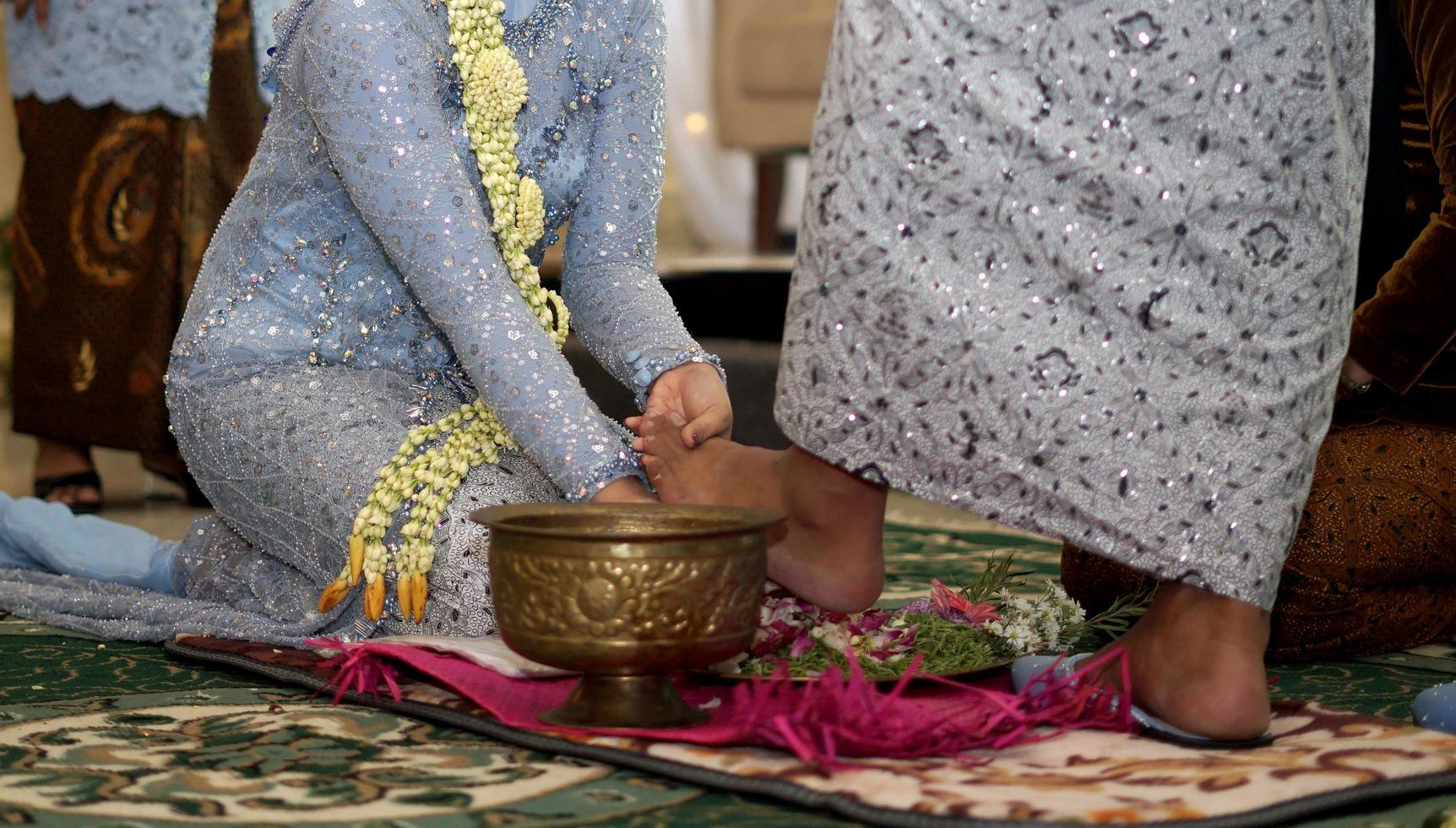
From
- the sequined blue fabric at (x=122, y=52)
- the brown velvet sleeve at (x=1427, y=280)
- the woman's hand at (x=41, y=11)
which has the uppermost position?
the woman's hand at (x=41, y=11)

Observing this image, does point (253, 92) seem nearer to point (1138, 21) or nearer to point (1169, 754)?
point (1138, 21)

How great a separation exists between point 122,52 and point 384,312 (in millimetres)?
1470

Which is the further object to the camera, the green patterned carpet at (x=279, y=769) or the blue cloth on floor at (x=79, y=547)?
the blue cloth on floor at (x=79, y=547)

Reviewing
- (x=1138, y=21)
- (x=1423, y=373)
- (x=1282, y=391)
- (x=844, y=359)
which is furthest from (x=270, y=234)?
(x=1423, y=373)

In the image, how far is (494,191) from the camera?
169 centimetres

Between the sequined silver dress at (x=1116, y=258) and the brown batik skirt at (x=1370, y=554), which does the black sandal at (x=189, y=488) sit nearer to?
the brown batik skirt at (x=1370, y=554)

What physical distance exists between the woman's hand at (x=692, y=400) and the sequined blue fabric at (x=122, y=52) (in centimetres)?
165

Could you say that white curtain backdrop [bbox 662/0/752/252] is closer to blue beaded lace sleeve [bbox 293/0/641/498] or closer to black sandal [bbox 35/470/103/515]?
black sandal [bbox 35/470/103/515]

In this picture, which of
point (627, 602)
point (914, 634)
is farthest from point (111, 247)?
point (627, 602)

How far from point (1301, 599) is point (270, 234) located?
1221 millimetres

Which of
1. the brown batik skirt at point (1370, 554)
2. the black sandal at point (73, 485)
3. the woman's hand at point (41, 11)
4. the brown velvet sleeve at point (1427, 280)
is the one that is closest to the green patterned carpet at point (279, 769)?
the brown batik skirt at point (1370, 554)

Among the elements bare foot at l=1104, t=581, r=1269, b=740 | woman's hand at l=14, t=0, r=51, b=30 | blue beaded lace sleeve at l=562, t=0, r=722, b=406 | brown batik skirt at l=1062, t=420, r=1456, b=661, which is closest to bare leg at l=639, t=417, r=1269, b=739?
bare foot at l=1104, t=581, r=1269, b=740

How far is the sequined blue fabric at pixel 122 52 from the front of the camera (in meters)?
2.92

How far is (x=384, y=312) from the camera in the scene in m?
1.80
